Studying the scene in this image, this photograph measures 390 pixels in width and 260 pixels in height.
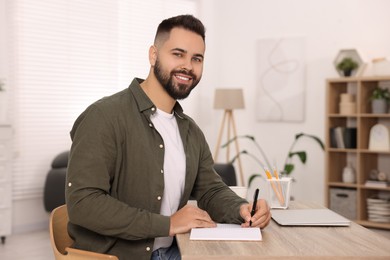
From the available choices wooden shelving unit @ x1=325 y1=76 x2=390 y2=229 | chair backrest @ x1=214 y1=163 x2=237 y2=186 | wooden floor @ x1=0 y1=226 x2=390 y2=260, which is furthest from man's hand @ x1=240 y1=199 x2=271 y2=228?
wooden shelving unit @ x1=325 y1=76 x2=390 y2=229

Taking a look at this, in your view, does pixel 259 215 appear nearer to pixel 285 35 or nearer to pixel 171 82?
pixel 171 82

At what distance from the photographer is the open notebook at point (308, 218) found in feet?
5.64

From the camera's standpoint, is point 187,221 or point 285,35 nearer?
point 187,221

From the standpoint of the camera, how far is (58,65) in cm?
549

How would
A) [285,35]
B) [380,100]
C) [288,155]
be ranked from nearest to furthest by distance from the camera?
1. [380,100]
2. [288,155]
3. [285,35]

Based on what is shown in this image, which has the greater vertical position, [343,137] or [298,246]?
[343,137]

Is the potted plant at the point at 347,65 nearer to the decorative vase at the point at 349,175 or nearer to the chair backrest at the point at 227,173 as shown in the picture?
the decorative vase at the point at 349,175

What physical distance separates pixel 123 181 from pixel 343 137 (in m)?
4.25

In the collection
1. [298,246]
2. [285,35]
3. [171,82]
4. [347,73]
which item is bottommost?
[298,246]

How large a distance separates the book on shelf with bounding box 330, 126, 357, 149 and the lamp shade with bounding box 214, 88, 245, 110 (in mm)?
1109

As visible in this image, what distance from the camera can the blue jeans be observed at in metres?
1.77

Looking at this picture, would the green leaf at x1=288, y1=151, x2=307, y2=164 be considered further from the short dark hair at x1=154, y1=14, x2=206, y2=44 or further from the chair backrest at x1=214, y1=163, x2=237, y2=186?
the short dark hair at x1=154, y1=14, x2=206, y2=44

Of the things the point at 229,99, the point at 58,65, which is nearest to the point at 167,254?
the point at 58,65

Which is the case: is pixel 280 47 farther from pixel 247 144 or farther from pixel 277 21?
pixel 247 144
